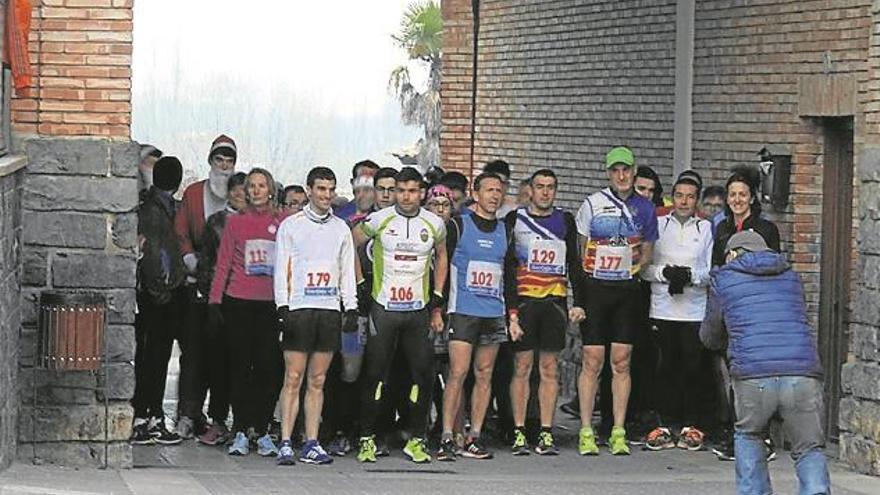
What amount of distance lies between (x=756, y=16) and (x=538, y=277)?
138 inches

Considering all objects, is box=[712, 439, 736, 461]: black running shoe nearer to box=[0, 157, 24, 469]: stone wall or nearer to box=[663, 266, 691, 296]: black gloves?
box=[663, 266, 691, 296]: black gloves

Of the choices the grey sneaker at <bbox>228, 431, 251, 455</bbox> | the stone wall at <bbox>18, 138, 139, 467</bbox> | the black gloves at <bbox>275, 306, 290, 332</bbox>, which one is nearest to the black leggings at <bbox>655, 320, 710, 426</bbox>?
the black gloves at <bbox>275, 306, 290, 332</bbox>

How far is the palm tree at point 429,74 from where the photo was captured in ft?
162

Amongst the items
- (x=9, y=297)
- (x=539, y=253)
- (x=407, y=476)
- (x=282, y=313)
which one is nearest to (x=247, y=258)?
(x=282, y=313)

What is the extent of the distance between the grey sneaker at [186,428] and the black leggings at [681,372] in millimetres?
3570

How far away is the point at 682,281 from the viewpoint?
1462 centimetres

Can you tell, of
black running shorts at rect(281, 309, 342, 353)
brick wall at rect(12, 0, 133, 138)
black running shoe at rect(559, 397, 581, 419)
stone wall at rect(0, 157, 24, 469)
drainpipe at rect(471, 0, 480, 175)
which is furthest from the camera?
drainpipe at rect(471, 0, 480, 175)

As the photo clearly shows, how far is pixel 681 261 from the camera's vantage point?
1477cm

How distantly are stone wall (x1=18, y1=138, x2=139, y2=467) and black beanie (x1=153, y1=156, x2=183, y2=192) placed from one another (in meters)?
2.12

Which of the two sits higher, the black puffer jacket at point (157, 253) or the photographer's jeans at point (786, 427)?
the black puffer jacket at point (157, 253)

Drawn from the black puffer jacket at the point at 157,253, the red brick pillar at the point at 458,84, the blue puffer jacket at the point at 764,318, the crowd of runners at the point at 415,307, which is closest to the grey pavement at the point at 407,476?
the crowd of runners at the point at 415,307

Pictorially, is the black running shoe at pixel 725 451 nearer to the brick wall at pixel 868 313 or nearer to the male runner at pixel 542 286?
the brick wall at pixel 868 313

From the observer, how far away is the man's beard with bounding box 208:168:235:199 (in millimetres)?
14719

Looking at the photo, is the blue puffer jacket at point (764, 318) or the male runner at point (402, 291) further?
the male runner at point (402, 291)
